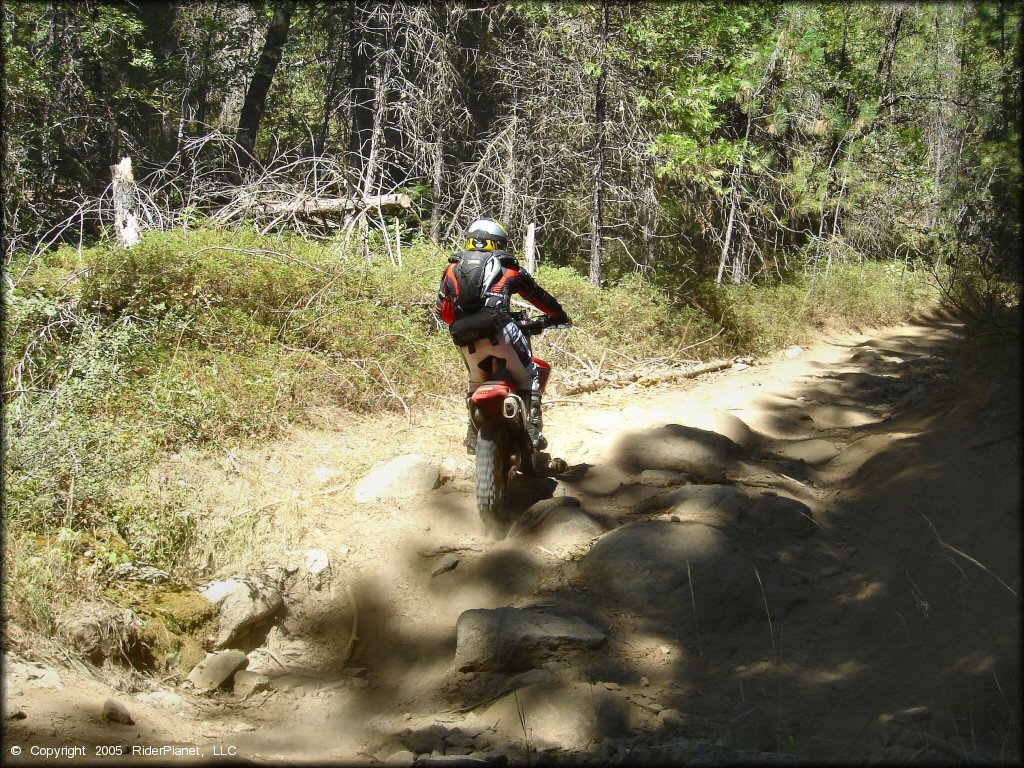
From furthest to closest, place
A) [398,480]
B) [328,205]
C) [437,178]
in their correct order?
[437,178], [328,205], [398,480]

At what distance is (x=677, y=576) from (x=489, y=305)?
2211mm

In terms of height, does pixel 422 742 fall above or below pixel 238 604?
below

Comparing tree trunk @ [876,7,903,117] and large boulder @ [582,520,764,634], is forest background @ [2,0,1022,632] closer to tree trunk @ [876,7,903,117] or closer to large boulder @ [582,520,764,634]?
tree trunk @ [876,7,903,117]

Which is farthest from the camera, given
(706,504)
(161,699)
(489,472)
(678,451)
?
(678,451)

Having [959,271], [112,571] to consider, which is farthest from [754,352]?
[112,571]

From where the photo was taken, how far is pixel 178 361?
22.8 ft

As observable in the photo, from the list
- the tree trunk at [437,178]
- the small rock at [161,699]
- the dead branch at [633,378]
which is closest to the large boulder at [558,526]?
the small rock at [161,699]

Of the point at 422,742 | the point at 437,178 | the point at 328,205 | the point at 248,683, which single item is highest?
the point at 437,178

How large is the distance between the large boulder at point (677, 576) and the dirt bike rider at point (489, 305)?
1.34 m

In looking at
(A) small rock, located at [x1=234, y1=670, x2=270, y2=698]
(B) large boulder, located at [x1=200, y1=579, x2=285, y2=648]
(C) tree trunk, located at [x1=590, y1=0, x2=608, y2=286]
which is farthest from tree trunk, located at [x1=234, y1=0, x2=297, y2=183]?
(A) small rock, located at [x1=234, y1=670, x2=270, y2=698]

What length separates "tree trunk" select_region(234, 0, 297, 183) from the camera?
1447 cm

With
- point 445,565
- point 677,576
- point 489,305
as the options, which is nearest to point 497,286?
point 489,305

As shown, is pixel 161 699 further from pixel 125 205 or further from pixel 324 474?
pixel 125 205

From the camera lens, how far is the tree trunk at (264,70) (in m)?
14.5
